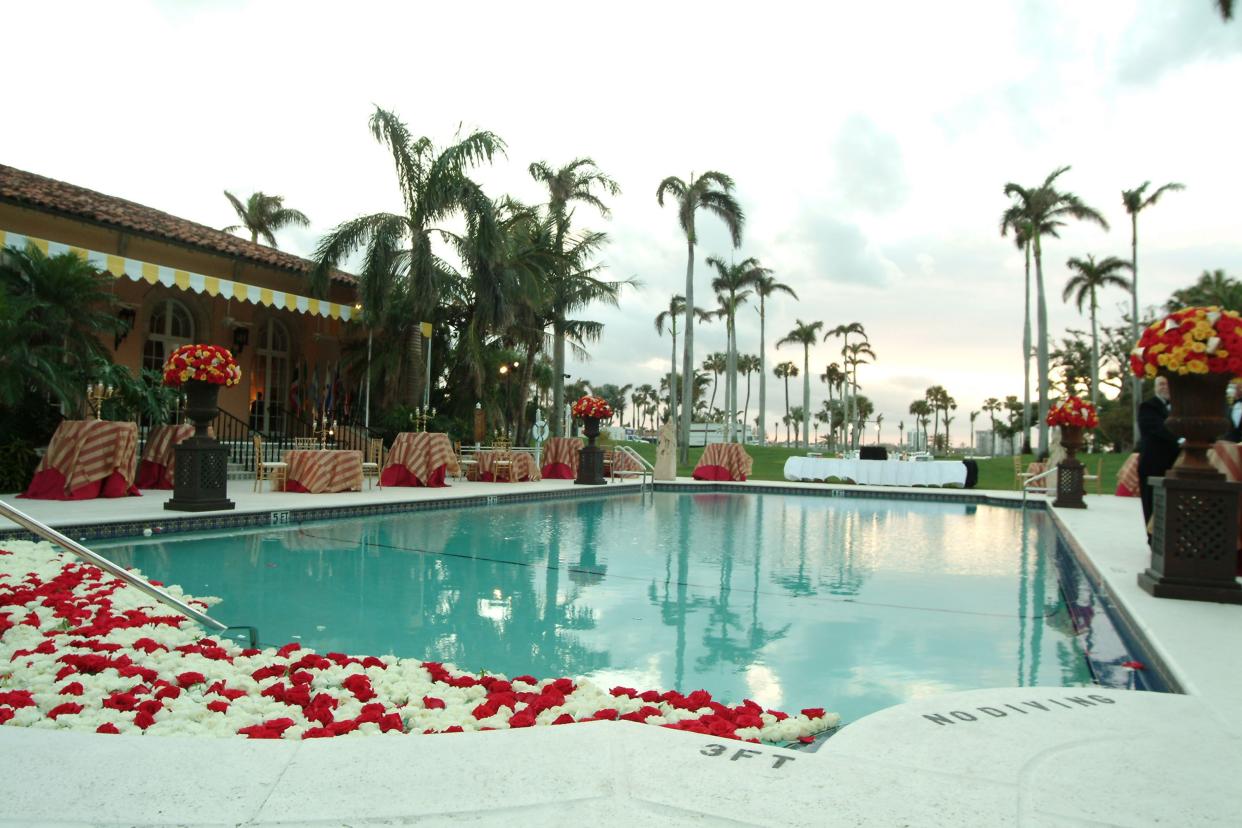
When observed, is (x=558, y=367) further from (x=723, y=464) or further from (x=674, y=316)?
(x=674, y=316)

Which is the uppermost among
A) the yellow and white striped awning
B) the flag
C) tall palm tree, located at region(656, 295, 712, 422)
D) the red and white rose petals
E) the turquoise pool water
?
tall palm tree, located at region(656, 295, 712, 422)

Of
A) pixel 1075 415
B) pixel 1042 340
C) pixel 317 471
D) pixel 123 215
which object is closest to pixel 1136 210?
pixel 1042 340

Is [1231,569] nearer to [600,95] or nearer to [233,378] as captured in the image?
[233,378]

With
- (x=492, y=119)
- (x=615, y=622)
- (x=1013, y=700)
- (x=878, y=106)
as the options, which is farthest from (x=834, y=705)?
(x=492, y=119)

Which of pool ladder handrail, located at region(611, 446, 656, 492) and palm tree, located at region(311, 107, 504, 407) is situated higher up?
palm tree, located at region(311, 107, 504, 407)

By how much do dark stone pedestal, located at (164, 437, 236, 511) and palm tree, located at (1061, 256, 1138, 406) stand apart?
41.4 metres

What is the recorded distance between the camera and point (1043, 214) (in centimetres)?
3397

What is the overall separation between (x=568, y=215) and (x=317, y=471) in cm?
1456

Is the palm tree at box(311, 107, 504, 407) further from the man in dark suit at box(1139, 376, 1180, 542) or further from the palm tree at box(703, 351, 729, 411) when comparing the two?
the palm tree at box(703, 351, 729, 411)

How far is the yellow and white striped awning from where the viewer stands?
1227 centimetres

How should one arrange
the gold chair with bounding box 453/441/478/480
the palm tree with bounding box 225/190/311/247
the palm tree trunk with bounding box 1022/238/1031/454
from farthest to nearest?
1. the palm tree trunk with bounding box 1022/238/1031/454
2. the palm tree with bounding box 225/190/311/247
3. the gold chair with bounding box 453/441/478/480

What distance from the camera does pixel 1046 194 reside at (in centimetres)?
3362

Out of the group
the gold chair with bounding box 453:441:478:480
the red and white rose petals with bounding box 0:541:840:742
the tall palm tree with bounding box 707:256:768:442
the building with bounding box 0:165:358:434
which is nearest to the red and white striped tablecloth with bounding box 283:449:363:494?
the building with bounding box 0:165:358:434

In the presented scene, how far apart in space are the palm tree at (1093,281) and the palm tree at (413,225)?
3385cm
